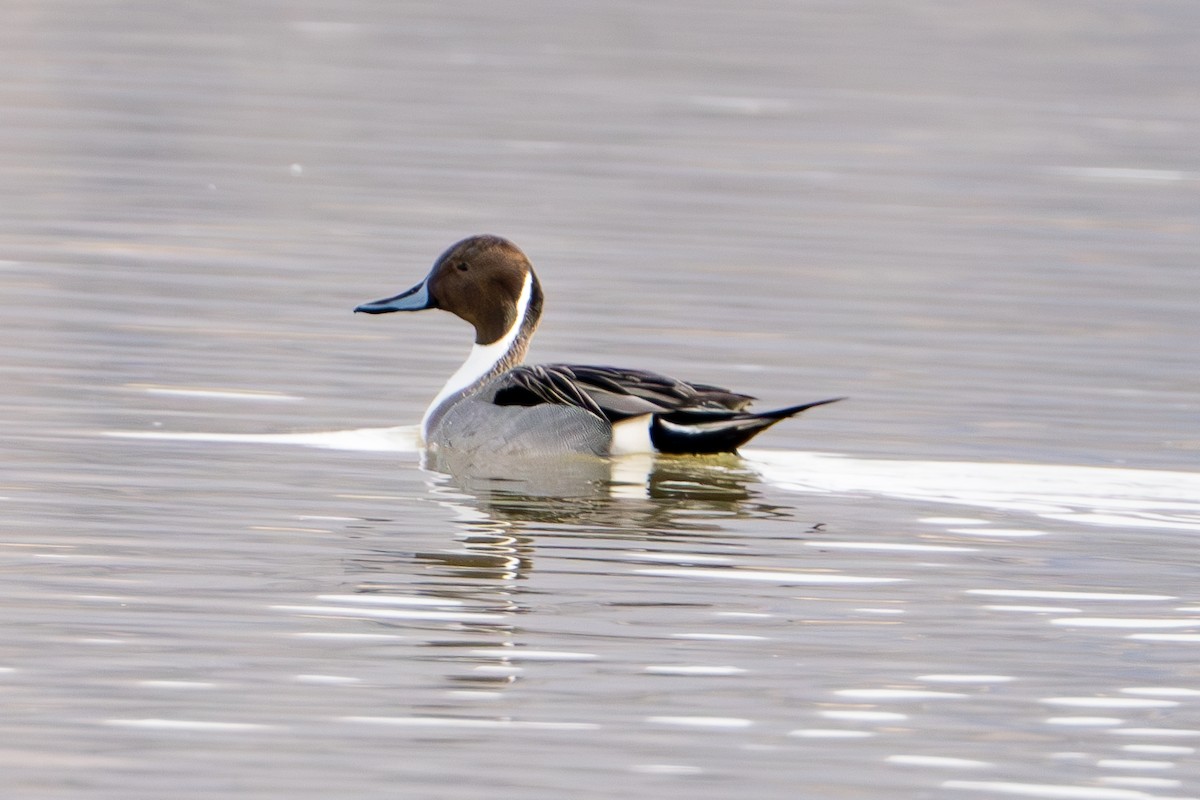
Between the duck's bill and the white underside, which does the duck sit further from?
the duck's bill

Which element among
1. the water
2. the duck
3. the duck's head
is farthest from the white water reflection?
the duck's head

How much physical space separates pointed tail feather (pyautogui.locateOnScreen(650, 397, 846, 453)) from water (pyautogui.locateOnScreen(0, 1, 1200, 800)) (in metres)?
0.12

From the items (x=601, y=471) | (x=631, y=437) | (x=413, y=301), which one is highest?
(x=413, y=301)

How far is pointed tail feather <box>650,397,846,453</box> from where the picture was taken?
32.0 feet

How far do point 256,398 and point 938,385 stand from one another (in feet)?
10.8

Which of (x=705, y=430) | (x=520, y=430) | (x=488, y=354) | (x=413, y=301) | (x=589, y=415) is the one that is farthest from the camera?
(x=413, y=301)

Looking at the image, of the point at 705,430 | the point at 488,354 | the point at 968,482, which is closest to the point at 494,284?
the point at 488,354

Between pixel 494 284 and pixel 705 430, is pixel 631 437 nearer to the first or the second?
pixel 705 430

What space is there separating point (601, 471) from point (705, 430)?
17.9 inches

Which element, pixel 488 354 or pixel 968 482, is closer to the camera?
pixel 968 482

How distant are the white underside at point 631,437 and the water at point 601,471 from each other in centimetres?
10

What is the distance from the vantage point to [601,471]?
9.93 metres

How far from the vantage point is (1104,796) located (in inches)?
228

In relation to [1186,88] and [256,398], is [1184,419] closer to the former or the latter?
[256,398]
